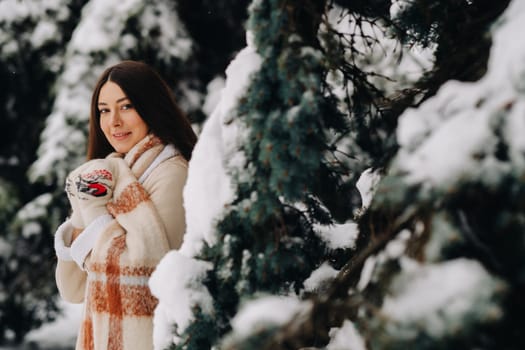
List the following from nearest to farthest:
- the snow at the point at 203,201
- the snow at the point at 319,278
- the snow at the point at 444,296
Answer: the snow at the point at 444,296 < the snow at the point at 203,201 < the snow at the point at 319,278

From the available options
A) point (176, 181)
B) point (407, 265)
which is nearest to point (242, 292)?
point (407, 265)

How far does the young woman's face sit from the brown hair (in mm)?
23

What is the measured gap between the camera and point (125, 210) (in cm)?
201

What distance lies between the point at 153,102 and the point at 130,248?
1.88 feet

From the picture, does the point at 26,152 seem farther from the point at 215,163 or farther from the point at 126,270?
the point at 215,163

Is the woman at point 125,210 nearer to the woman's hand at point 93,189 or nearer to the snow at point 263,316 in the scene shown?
the woman's hand at point 93,189

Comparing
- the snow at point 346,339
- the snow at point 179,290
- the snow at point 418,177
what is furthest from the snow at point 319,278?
the snow at point 179,290

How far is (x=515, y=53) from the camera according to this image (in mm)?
978

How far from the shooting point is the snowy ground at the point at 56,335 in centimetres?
594

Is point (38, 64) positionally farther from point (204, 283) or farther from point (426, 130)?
point (426, 130)

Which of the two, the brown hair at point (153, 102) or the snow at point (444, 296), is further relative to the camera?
the brown hair at point (153, 102)

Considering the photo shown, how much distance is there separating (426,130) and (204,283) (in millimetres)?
614

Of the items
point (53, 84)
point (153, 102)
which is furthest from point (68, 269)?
point (53, 84)

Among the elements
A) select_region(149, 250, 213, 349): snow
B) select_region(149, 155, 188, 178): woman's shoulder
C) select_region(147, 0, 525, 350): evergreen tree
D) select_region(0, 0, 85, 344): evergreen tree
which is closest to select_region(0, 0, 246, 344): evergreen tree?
select_region(0, 0, 85, 344): evergreen tree
